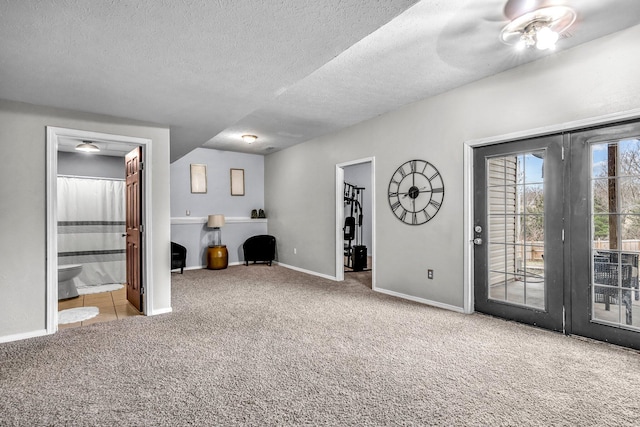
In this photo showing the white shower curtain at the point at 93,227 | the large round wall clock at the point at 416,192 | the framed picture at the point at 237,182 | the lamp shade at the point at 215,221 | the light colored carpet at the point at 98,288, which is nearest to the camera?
the large round wall clock at the point at 416,192

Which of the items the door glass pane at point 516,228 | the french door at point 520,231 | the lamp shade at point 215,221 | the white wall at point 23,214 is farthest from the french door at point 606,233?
the lamp shade at point 215,221

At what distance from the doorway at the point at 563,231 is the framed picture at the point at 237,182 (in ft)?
16.8

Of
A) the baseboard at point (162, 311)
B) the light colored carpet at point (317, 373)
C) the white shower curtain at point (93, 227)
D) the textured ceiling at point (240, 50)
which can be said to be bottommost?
the light colored carpet at point (317, 373)

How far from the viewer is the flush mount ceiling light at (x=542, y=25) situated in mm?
2314

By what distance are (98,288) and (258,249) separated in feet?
9.69

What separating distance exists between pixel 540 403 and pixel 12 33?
3753 mm

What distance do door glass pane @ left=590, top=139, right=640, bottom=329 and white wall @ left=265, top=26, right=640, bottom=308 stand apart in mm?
394

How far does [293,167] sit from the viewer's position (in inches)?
266

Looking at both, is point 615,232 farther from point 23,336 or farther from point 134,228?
point 23,336

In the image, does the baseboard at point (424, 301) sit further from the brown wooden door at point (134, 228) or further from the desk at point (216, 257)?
the desk at point (216, 257)

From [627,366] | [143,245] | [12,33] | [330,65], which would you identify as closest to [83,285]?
[143,245]

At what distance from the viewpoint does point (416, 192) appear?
4.25m

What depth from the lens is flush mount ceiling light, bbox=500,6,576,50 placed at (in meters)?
2.31

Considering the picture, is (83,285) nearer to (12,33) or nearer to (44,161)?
(44,161)
